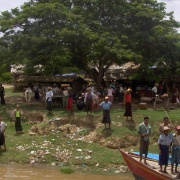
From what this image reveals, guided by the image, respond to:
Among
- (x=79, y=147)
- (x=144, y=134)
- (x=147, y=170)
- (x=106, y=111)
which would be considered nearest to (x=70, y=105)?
(x=106, y=111)

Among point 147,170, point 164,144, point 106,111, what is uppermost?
point 106,111

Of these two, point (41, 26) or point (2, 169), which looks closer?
point (2, 169)

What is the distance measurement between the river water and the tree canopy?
809 centimetres

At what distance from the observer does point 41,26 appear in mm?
23609

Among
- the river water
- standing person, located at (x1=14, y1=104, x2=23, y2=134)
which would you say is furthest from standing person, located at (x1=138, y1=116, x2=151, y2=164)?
standing person, located at (x1=14, y1=104, x2=23, y2=134)

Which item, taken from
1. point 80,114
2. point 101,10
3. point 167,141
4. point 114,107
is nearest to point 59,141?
point 80,114

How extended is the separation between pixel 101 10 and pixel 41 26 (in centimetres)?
409

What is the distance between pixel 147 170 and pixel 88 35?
11434 millimetres

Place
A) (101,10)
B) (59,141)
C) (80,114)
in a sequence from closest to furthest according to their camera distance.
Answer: (59,141)
(80,114)
(101,10)

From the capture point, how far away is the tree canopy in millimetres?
23109

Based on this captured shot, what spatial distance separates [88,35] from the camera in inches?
892

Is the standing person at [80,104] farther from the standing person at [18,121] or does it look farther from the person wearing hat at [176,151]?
the person wearing hat at [176,151]

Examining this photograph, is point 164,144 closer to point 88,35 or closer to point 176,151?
point 176,151

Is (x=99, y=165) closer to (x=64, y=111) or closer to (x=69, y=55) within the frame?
(x=64, y=111)
